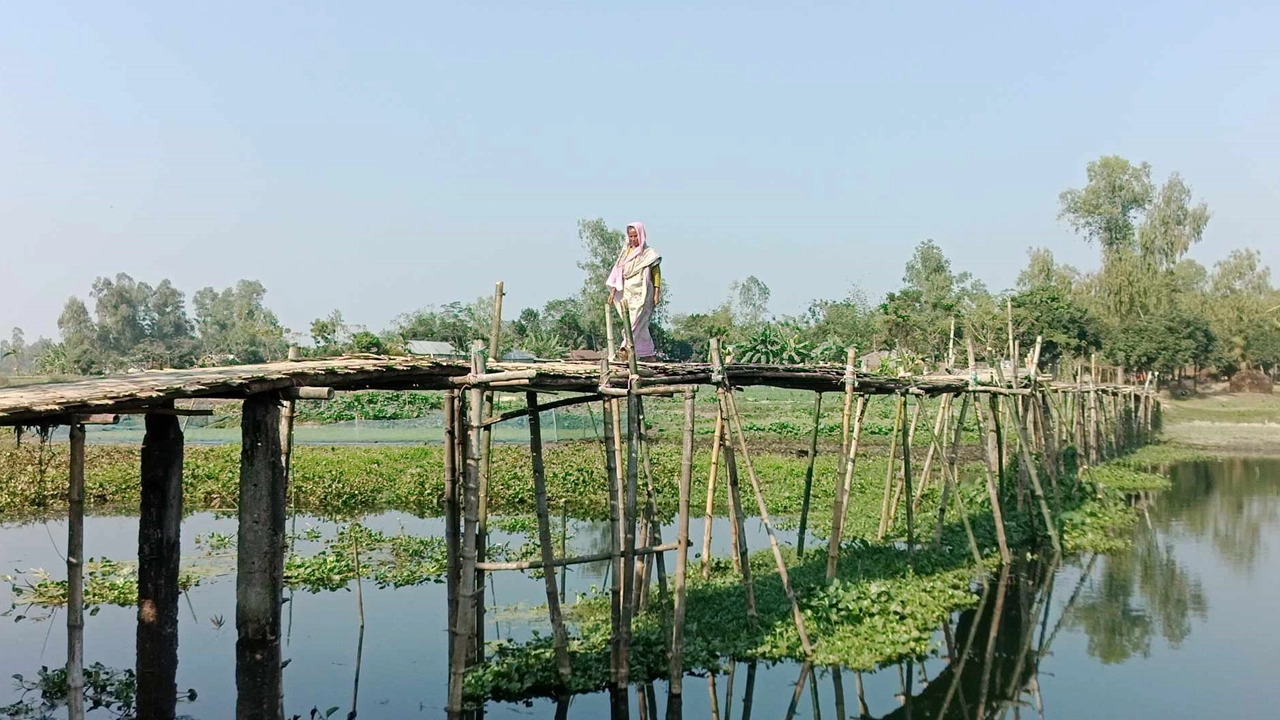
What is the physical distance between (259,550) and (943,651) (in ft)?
23.2

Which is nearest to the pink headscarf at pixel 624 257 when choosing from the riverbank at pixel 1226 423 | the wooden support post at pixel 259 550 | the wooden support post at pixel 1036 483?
the wooden support post at pixel 259 550

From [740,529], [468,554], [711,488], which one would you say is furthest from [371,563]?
[468,554]

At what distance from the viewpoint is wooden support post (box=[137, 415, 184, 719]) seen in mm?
8594

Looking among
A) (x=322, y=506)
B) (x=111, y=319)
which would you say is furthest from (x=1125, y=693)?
(x=111, y=319)

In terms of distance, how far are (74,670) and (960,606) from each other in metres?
9.67

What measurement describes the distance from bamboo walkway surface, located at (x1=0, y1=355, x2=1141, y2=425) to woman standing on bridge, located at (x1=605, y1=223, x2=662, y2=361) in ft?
2.60

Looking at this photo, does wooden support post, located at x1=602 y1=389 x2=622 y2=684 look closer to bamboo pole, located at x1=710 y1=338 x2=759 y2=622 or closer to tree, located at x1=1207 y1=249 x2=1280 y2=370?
bamboo pole, located at x1=710 y1=338 x2=759 y2=622

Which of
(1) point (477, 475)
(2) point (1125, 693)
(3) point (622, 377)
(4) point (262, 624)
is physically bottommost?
(2) point (1125, 693)

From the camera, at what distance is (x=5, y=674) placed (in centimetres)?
976

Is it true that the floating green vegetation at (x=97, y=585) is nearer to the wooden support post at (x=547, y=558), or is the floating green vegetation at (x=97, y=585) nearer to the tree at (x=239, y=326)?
the wooden support post at (x=547, y=558)

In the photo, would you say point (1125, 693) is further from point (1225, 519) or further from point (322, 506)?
point (322, 506)

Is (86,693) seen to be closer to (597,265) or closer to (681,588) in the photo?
(681,588)

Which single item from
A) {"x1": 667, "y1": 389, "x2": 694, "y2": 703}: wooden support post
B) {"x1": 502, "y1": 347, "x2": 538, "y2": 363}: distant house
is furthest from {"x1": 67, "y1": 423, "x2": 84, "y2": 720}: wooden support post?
{"x1": 667, "y1": 389, "x2": 694, "y2": 703}: wooden support post

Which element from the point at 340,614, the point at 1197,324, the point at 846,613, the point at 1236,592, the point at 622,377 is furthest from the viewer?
the point at 1197,324
